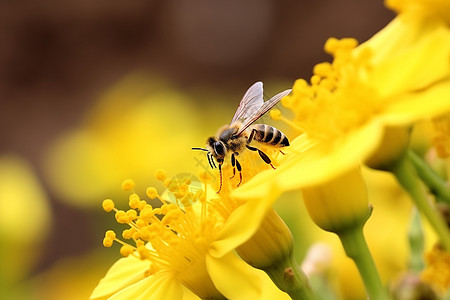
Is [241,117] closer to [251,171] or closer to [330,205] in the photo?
[251,171]

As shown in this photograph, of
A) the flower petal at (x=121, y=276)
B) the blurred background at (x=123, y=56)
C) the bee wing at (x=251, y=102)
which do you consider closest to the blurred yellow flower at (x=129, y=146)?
the blurred background at (x=123, y=56)

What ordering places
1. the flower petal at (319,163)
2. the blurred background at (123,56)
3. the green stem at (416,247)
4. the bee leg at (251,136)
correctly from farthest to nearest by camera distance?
the blurred background at (123,56) → the bee leg at (251,136) → the green stem at (416,247) → the flower petal at (319,163)

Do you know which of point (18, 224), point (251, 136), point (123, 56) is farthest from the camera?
point (123, 56)

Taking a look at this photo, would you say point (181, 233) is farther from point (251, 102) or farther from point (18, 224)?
point (18, 224)

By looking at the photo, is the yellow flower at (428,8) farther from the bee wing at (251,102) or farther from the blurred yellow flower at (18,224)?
the blurred yellow flower at (18,224)

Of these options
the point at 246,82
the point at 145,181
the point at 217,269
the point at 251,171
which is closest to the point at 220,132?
the point at 251,171

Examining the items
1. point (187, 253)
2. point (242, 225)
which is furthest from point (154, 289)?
point (242, 225)

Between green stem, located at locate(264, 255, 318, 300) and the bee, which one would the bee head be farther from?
green stem, located at locate(264, 255, 318, 300)
